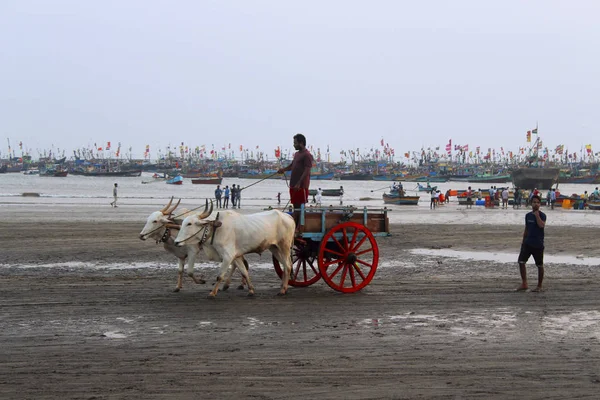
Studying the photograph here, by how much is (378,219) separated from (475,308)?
106 inches

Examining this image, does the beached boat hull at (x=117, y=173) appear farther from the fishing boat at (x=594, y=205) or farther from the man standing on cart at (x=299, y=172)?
the man standing on cart at (x=299, y=172)

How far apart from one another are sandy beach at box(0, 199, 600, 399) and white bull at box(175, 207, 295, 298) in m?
0.61

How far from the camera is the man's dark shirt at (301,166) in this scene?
471 inches

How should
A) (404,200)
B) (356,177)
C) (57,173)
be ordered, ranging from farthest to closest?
(356,177), (57,173), (404,200)

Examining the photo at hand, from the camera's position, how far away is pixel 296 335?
28.9 feet

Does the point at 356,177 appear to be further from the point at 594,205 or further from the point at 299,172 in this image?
the point at 299,172

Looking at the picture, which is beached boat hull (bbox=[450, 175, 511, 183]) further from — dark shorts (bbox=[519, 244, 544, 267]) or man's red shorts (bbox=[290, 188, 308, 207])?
man's red shorts (bbox=[290, 188, 308, 207])

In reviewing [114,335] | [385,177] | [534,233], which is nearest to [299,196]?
[534,233]

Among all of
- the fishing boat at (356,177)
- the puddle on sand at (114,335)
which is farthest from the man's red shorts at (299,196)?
the fishing boat at (356,177)

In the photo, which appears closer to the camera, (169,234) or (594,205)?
(169,234)

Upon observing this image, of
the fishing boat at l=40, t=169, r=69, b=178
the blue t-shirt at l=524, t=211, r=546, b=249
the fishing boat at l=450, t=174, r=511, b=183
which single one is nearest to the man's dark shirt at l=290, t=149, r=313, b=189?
the blue t-shirt at l=524, t=211, r=546, b=249

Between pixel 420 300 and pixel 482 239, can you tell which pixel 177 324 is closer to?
pixel 420 300

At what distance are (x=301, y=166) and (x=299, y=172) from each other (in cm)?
14

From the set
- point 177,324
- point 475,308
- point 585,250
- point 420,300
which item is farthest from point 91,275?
point 585,250
